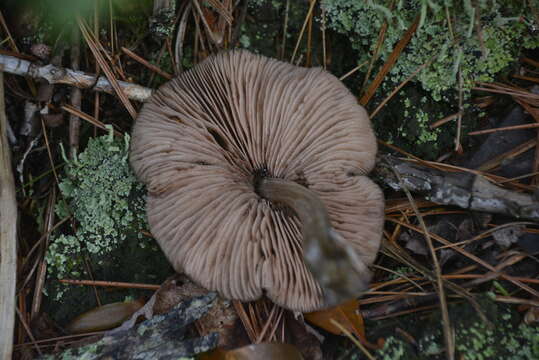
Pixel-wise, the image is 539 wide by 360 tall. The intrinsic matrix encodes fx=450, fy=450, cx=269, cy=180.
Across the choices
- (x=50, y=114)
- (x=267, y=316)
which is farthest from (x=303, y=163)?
(x=50, y=114)

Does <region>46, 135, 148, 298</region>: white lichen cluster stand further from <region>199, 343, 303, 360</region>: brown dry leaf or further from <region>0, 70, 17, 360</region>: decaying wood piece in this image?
<region>199, 343, 303, 360</region>: brown dry leaf

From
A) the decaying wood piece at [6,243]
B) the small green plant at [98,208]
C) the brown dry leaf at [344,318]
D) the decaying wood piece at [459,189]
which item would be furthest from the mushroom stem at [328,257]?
the decaying wood piece at [6,243]

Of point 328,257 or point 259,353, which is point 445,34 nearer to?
point 328,257

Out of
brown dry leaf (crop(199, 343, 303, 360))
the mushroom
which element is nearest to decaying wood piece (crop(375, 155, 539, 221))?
the mushroom

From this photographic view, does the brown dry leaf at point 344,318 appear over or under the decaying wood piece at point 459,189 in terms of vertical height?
under

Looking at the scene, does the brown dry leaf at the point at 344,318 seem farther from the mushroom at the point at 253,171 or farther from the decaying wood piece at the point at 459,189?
the decaying wood piece at the point at 459,189

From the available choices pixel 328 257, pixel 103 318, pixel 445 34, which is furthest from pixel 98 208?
pixel 445 34
